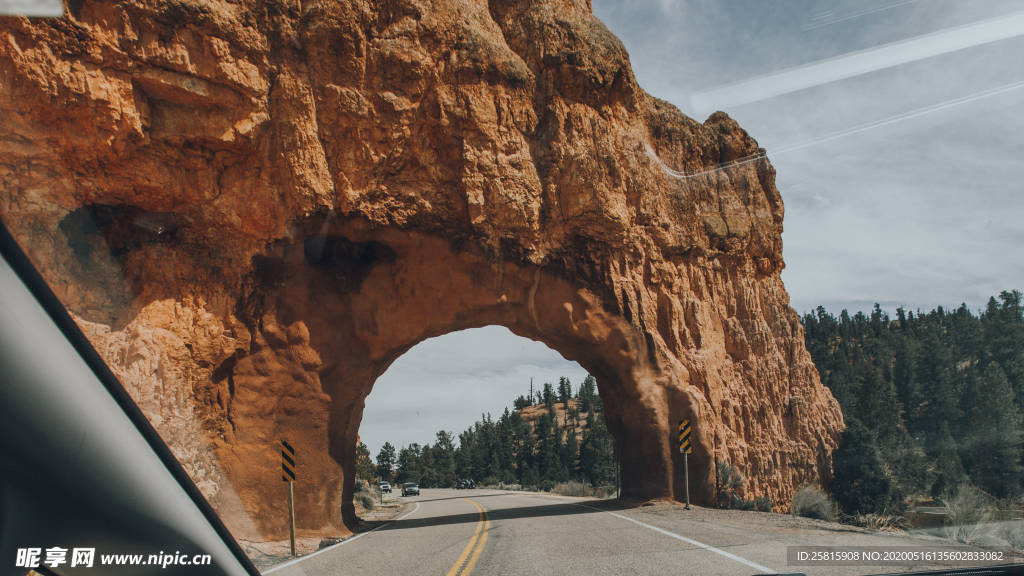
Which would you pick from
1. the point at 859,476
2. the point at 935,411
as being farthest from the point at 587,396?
the point at 859,476

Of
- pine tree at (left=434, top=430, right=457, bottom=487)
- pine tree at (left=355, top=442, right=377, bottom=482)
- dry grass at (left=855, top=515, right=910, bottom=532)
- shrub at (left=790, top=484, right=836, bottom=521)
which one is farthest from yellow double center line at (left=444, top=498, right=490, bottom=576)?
pine tree at (left=434, top=430, right=457, bottom=487)

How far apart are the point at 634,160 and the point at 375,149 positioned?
27.2 feet

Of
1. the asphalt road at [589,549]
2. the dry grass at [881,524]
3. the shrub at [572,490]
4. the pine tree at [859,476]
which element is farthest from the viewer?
the shrub at [572,490]

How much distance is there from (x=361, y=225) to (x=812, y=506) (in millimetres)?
14196

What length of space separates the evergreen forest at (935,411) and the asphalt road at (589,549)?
11.3 metres

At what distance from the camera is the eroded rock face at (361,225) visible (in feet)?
39.5

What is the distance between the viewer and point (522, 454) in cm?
8006

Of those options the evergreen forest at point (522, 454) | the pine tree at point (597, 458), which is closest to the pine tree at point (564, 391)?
the evergreen forest at point (522, 454)

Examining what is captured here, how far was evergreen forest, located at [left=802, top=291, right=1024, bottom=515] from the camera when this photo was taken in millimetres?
21406

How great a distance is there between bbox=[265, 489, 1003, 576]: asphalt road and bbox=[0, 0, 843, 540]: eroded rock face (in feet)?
16.0

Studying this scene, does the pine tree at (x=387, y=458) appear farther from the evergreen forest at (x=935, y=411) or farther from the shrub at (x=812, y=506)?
the shrub at (x=812, y=506)

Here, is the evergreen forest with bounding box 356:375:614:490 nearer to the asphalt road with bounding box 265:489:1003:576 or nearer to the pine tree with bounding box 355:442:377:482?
the pine tree with bounding box 355:442:377:482

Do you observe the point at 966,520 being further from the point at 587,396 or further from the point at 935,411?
the point at 587,396

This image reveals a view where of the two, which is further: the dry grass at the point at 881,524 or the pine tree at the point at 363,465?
the pine tree at the point at 363,465
